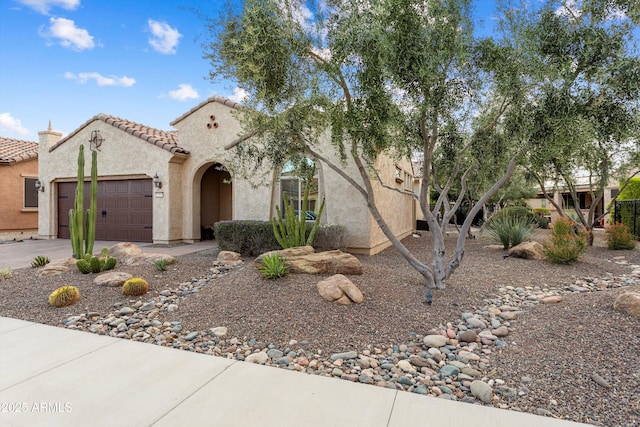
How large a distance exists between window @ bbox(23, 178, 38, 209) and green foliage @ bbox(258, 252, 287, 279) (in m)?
18.0

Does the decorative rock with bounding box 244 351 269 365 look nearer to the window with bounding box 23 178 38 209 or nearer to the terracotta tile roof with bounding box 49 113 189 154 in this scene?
the terracotta tile roof with bounding box 49 113 189 154

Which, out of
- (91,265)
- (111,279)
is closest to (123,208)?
(91,265)

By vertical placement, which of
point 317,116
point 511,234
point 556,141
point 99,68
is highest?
point 99,68

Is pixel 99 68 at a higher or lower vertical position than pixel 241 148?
higher

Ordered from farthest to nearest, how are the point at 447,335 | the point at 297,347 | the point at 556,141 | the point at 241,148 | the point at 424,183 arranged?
the point at 241,148 → the point at 424,183 → the point at 556,141 → the point at 447,335 → the point at 297,347

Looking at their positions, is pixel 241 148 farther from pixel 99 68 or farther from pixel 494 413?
pixel 99 68

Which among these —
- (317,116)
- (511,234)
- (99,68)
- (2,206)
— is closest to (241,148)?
(317,116)

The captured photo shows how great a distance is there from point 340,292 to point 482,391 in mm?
2510

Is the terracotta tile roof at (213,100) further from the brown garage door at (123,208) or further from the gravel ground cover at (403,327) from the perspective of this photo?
the gravel ground cover at (403,327)

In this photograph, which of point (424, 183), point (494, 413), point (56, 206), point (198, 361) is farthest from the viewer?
Answer: point (56, 206)

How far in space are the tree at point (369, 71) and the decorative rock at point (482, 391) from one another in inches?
117

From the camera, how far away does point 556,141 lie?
5.04 meters

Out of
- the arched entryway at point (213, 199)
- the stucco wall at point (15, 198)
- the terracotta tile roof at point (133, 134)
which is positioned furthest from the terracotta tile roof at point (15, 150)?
the arched entryway at point (213, 199)

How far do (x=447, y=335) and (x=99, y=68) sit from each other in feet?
43.5
